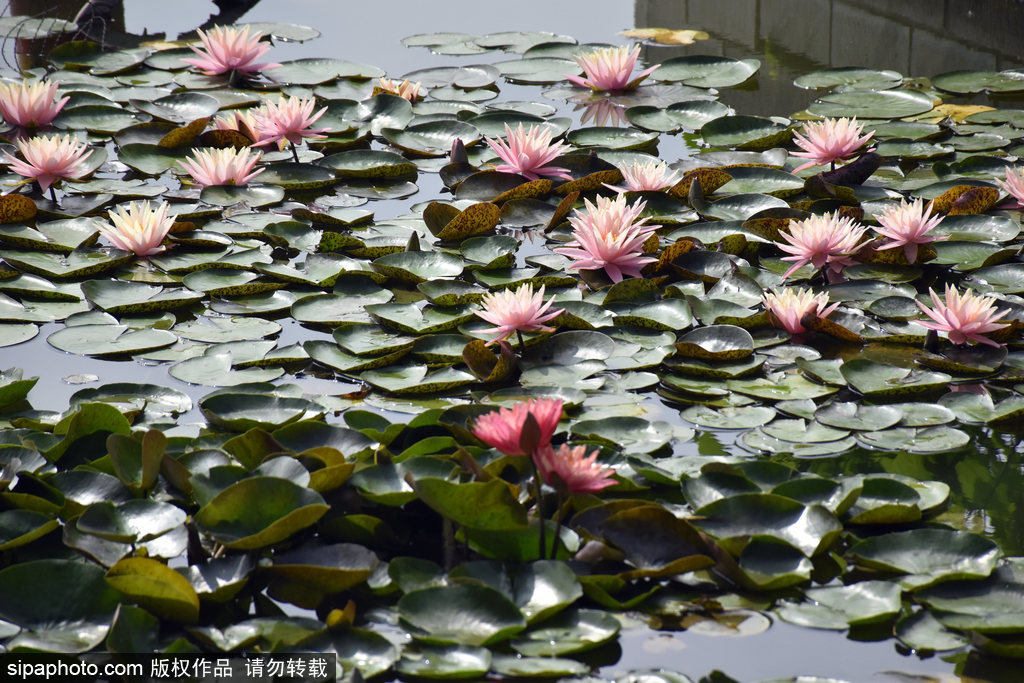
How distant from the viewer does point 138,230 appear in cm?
312

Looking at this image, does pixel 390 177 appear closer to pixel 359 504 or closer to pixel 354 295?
pixel 354 295

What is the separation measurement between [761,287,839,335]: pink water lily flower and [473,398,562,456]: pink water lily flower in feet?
3.69

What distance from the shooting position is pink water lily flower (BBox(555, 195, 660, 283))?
295 cm

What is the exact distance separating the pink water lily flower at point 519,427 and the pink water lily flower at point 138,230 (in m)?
1.76

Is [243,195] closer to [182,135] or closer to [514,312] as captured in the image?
[182,135]

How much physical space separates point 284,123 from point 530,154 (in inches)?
39.8

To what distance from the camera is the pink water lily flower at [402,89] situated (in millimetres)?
4547

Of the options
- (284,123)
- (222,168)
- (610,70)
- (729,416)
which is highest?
(610,70)

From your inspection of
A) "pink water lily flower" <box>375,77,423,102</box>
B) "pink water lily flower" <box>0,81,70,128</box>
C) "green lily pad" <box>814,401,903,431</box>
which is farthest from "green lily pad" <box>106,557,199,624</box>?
"pink water lily flower" <box>375,77,423,102</box>

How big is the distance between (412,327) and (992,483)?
1.46m

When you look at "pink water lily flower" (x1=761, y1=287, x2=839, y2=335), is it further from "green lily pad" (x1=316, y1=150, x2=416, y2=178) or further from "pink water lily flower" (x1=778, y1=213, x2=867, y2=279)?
"green lily pad" (x1=316, y1=150, x2=416, y2=178)

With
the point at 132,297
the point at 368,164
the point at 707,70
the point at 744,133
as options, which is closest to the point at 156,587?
the point at 132,297

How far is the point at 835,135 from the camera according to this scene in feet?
11.7

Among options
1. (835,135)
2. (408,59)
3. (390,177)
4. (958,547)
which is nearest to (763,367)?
(958,547)
